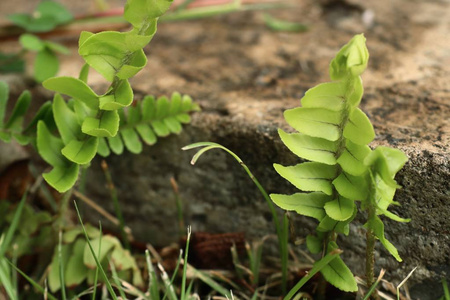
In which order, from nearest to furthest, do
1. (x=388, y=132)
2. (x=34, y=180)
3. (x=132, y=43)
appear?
(x=132, y=43), (x=388, y=132), (x=34, y=180)

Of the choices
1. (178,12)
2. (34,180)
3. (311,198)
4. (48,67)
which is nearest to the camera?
(311,198)

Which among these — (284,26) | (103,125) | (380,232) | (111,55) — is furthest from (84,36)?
(284,26)

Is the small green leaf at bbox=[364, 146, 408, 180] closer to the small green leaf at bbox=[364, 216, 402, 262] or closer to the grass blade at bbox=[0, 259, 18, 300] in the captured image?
the small green leaf at bbox=[364, 216, 402, 262]

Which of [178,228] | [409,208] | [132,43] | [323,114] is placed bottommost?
[178,228]

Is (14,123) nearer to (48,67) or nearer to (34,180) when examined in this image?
(48,67)

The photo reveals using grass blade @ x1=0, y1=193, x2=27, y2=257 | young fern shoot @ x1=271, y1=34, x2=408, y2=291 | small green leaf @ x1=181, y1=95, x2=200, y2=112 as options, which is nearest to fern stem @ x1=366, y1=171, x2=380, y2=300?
young fern shoot @ x1=271, y1=34, x2=408, y2=291

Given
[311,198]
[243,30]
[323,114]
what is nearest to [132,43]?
[323,114]

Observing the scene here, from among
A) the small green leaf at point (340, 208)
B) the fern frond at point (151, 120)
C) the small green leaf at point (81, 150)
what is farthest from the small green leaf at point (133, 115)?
the small green leaf at point (340, 208)
